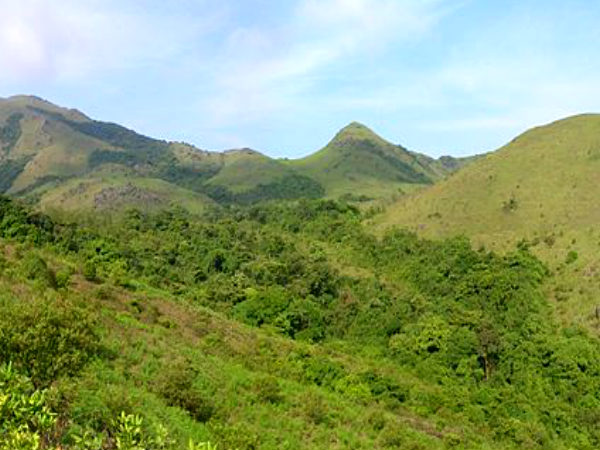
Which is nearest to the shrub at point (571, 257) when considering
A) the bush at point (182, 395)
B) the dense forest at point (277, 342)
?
the dense forest at point (277, 342)

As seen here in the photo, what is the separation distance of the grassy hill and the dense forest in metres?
4.27

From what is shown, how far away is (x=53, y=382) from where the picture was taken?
19125 millimetres

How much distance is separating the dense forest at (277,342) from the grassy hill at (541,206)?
427cm

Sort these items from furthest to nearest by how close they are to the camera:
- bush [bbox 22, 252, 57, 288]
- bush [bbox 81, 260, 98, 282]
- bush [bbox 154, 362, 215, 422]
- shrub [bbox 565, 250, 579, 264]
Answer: shrub [bbox 565, 250, 579, 264], bush [bbox 81, 260, 98, 282], bush [bbox 22, 252, 57, 288], bush [bbox 154, 362, 215, 422]

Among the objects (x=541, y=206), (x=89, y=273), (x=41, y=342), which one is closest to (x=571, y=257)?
(x=541, y=206)

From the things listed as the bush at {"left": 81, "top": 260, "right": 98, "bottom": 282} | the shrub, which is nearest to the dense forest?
the bush at {"left": 81, "top": 260, "right": 98, "bottom": 282}

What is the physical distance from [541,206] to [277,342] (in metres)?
66.8

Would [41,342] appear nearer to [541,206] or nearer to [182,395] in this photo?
[182,395]

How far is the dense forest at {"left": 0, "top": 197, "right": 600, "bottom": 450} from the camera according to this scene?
62.6 ft

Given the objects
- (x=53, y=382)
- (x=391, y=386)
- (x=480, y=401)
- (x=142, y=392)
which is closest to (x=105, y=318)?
(x=142, y=392)

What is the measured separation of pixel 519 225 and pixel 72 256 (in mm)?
68111

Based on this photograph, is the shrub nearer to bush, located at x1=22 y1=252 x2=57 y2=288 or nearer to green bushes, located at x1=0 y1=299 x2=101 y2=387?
bush, located at x1=22 y1=252 x2=57 y2=288

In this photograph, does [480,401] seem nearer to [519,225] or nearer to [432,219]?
[519,225]

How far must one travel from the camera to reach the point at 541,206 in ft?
337
